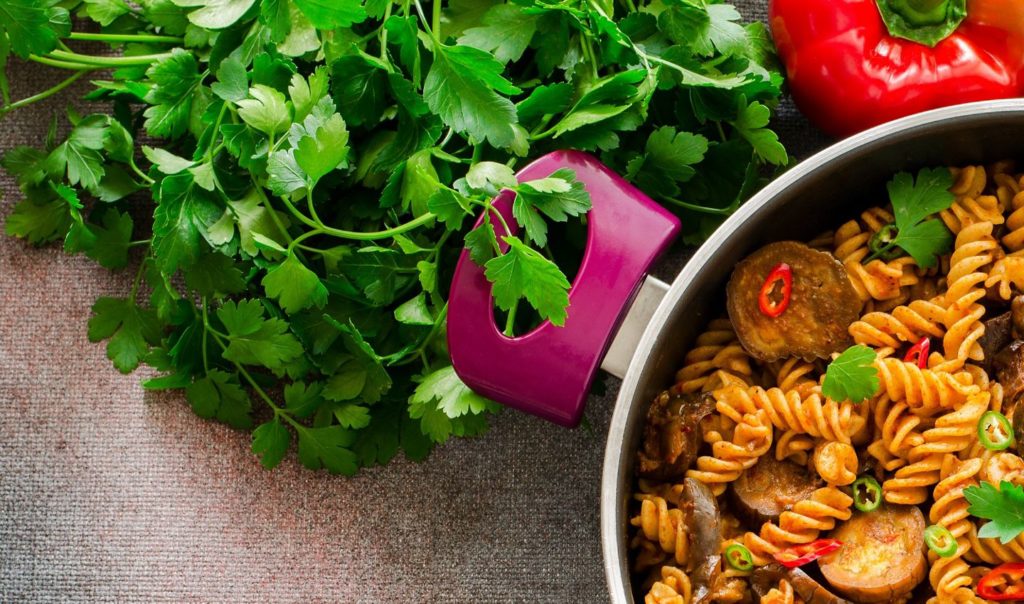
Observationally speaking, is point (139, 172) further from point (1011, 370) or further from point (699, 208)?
point (1011, 370)

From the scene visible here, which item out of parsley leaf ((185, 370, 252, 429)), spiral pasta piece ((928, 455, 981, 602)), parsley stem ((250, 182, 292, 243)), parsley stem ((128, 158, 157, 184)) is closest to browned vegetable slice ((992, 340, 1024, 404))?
spiral pasta piece ((928, 455, 981, 602))

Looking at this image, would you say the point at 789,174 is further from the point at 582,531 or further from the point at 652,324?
the point at 582,531

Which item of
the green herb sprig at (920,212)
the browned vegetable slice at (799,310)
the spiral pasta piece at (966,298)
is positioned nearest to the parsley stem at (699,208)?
the browned vegetable slice at (799,310)

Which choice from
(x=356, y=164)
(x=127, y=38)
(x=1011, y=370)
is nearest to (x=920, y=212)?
(x=1011, y=370)

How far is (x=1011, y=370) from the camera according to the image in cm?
141

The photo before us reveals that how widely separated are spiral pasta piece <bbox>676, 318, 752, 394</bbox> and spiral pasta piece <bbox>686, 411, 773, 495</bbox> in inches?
3.9

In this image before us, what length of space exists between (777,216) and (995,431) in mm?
401

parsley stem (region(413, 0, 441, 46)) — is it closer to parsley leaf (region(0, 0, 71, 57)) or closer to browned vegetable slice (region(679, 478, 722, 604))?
parsley leaf (region(0, 0, 71, 57))

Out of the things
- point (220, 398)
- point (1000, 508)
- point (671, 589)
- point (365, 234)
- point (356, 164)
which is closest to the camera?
point (1000, 508)

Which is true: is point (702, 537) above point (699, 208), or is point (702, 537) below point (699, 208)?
below

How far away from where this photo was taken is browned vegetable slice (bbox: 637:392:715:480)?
1.46m

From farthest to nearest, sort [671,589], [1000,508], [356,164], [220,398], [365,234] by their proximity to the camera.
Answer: [220,398], [356,164], [365,234], [671,589], [1000,508]

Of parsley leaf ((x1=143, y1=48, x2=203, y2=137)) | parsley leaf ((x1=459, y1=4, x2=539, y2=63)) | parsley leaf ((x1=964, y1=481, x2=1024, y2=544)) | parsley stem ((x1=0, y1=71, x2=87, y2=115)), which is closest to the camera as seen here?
parsley leaf ((x1=964, y1=481, x2=1024, y2=544))

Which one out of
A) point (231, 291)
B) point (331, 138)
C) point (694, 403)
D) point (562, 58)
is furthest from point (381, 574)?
point (562, 58)
